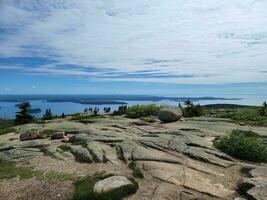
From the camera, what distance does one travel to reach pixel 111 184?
10.1 m

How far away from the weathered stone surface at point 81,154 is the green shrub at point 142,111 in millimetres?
14893

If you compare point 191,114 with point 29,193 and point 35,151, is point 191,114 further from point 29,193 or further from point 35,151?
point 29,193

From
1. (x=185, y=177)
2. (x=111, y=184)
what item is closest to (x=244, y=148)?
(x=185, y=177)

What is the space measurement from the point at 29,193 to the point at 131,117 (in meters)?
19.6

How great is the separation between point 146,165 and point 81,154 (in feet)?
10.4

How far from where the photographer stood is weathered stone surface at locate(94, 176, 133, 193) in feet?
32.2

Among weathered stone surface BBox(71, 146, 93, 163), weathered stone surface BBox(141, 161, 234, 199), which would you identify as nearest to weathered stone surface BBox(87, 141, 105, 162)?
weathered stone surface BBox(71, 146, 93, 163)

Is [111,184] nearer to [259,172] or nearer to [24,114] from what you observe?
[259,172]

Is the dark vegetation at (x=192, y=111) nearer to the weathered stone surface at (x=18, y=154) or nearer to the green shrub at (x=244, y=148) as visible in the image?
the green shrub at (x=244, y=148)

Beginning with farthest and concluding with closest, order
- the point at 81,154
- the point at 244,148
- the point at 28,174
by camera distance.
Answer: the point at 244,148, the point at 81,154, the point at 28,174

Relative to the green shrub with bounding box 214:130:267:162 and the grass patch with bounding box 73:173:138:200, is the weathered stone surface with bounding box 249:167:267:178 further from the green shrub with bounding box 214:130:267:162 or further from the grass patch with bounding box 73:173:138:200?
the grass patch with bounding box 73:173:138:200

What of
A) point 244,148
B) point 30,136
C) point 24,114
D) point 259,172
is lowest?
point 259,172

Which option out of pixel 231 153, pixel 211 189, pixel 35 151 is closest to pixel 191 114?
pixel 231 153

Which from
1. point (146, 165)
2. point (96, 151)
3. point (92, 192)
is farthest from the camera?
point (96, 151)
